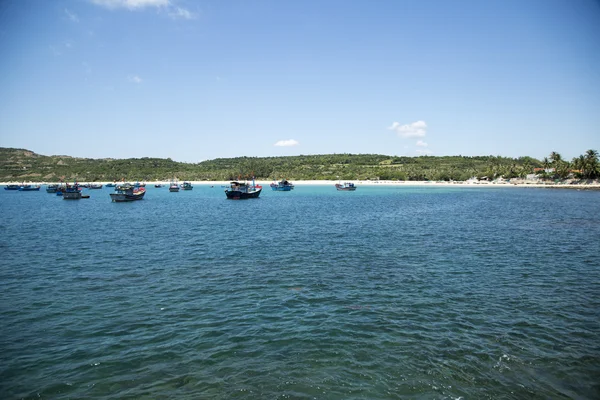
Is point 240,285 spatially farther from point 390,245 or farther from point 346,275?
point 390,245

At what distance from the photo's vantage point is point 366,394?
9.20m

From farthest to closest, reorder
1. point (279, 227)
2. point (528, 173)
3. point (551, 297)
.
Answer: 1. point (528, 173)
2. point (279, 227)
3. point (551, 297)

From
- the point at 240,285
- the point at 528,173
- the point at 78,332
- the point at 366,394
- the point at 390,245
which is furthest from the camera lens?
the point at 528,173

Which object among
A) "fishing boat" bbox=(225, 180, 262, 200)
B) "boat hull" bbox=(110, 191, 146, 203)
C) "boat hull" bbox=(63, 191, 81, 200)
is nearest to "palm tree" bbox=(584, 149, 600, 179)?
"fishing boat" bbox=(225, 180, 262, 200)

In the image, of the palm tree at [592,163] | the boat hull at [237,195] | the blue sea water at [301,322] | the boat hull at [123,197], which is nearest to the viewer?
the blue sea water at [301,322]

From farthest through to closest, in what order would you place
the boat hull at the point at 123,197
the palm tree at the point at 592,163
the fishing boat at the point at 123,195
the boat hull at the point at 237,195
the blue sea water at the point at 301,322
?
the palm tree at the point at 592,163, the boat hull at the point at 237,195, the fishing boat at the point at 123,195, the boat hull at the point at 123,197, the blue sea water at the point at 301,322

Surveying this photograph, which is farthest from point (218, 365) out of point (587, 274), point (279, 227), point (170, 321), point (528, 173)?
point (528, 173)

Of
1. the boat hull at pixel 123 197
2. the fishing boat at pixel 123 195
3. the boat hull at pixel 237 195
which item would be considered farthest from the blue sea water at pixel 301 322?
the boat hull at pixel 237 195

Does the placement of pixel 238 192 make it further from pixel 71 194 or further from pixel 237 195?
pixel 71 194

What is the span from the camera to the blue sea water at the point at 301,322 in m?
9.70

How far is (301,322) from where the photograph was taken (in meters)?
13.7

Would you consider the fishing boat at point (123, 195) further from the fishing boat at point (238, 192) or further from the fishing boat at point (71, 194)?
the fishing boat at point (238, 192)

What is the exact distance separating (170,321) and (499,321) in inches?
494

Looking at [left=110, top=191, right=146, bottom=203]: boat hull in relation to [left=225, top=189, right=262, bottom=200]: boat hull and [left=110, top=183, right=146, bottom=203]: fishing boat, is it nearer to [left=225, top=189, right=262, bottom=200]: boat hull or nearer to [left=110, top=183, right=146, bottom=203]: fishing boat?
[left=110, top=183, right=146, bottom=203]: fishing boat
